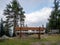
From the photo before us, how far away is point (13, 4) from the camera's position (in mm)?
61312

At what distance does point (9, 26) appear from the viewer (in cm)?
5941

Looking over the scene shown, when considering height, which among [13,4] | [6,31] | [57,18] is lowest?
[6,31]

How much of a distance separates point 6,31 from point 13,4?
8756 millimetres

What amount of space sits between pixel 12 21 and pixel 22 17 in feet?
12.2

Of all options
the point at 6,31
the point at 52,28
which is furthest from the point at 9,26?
the point at 52,28

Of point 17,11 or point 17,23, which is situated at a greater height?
point 17,11

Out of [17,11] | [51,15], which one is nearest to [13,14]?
[17,11]

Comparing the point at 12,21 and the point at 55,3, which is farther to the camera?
the point at 55,3

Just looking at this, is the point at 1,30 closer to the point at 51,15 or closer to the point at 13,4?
the point at 13,4

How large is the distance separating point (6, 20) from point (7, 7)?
4.00 metres

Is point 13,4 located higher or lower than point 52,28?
higher

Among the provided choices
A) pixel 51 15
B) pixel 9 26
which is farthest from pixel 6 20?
pixel 51 15

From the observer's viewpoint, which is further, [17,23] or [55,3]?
[55,3]

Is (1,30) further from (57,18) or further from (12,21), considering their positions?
(57,18)
